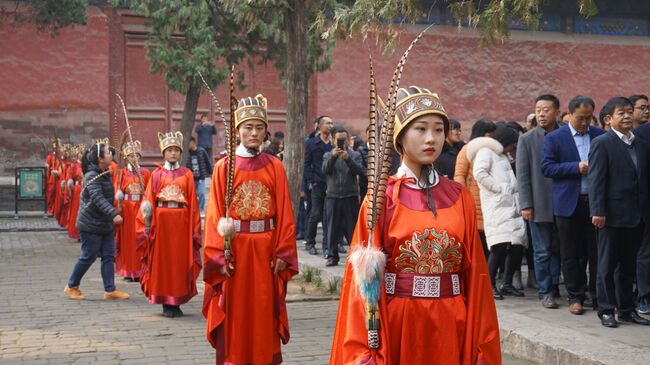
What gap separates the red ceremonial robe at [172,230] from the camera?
9.99 m

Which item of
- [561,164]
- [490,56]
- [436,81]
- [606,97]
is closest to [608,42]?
[606,97]

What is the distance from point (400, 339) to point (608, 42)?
27.3 metres

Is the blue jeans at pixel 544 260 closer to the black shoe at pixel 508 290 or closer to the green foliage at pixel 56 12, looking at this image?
the black shoe at pixel 508 290

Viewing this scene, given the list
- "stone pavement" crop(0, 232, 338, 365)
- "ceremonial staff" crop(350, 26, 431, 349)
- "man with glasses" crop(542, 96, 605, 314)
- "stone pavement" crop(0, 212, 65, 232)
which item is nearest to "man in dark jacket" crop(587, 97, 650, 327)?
"man with glasses" crop(542, 96, 605, 314)

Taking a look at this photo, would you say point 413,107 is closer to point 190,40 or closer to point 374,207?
point 374,207

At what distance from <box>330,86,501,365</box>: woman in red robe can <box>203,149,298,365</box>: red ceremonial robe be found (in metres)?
2.52

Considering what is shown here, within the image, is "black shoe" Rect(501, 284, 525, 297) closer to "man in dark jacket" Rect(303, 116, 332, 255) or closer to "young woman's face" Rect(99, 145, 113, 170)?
"man in dark jacket" Rect(303, 116, 332, 255)

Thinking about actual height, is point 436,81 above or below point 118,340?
above

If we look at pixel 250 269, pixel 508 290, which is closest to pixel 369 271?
pixel 250 269

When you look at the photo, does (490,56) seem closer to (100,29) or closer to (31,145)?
(100,29)

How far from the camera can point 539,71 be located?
2958 centimetres

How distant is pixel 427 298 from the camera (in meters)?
4.31

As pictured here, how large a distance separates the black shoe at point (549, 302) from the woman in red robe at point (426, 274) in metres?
4.61

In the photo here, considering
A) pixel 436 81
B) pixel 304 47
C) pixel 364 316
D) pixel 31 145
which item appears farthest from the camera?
pixel 436 81
